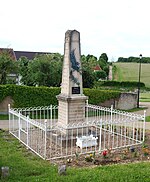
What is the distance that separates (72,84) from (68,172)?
15.4 feet

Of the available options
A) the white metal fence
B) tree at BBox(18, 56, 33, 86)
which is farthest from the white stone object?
tree at BBox(18, 56, 33, 86)

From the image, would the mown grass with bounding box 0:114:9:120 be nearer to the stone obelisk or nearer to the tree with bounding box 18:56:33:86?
the stone obelisk

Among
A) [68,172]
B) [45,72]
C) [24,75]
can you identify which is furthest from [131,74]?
[68,172]

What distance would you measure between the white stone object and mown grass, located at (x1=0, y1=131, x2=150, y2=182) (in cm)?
188

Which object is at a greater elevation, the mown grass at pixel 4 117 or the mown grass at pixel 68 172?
the mown grass at pixel 68 172

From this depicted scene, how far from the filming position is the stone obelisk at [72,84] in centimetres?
1094

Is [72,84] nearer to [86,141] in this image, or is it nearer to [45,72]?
[86,141]

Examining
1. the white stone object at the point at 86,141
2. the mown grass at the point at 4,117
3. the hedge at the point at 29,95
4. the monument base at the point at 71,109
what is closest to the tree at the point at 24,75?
the hedge at the point at 29,95

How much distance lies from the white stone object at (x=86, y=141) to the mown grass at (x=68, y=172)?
74.0 inches

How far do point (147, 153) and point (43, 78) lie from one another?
59.0ft

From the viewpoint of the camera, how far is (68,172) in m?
6.88

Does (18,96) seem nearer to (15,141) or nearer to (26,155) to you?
(15,141)

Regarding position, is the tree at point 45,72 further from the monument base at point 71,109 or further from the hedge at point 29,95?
the monument base at point 71,109

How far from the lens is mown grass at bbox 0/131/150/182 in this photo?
636 cm
